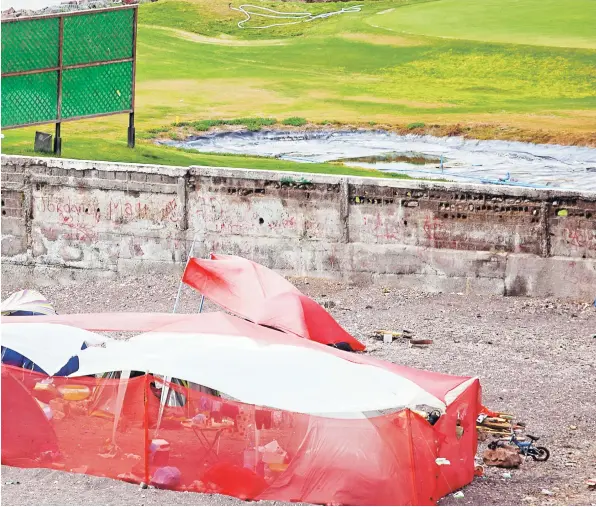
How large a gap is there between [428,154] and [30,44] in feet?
21.7

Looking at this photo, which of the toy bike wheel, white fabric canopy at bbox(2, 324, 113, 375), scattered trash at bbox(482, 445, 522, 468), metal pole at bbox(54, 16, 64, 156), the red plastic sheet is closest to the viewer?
the red plastic sheet

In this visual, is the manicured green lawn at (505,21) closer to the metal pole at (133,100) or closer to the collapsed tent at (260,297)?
the metal pole at (133,100)

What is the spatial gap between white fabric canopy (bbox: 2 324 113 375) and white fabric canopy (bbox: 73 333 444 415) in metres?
0.36

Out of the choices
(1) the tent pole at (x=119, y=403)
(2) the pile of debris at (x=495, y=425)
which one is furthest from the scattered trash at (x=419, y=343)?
(1) the tent pole at (x=119, y=403)

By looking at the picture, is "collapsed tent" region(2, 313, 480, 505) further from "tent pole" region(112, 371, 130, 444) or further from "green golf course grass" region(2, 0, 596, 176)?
"green golf course grass" region(2, 0, 596, 176)

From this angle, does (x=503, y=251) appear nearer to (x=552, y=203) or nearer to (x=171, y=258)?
(x=552, y=203)

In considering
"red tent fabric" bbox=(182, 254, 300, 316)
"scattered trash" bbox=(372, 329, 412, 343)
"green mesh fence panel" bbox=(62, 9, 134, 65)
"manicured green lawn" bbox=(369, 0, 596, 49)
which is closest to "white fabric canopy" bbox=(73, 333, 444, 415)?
"red tent fabric" bbox=(182, 254, 300, 316)

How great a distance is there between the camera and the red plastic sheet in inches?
505

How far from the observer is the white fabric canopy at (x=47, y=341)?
1377 centimetres

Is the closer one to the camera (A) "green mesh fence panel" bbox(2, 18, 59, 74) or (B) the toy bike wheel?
(B) the toy bike wheel

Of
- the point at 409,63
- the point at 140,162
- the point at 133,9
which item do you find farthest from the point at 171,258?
the point at 409,63

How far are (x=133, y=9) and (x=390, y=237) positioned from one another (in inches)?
234

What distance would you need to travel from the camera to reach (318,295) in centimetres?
2069

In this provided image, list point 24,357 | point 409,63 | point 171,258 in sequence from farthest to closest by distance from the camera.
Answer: point 409,63 < point 171,258 < point 24,357
